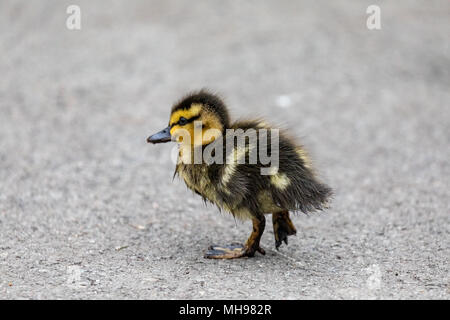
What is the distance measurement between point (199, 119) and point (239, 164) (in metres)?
0.38

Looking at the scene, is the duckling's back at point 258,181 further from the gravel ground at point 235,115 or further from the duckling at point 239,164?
the gravel ground at point 235,115

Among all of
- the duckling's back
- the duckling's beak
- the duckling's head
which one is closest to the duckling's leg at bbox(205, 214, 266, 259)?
the duckling's back

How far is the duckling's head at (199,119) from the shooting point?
→ 12.8ft

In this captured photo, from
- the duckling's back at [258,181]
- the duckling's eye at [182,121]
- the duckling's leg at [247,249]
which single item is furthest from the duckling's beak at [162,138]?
the duckling's leg at [247,249]

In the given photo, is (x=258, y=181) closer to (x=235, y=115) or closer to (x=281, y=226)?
Answer: (x=281, y=226)

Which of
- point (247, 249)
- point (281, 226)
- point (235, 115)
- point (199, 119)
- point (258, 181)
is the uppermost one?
point (235, 115)

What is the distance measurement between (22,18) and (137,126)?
3.77 metres

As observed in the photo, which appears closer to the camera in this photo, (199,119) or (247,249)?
(199,119)

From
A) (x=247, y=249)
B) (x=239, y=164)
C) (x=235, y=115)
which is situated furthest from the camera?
(x=235, y=115)

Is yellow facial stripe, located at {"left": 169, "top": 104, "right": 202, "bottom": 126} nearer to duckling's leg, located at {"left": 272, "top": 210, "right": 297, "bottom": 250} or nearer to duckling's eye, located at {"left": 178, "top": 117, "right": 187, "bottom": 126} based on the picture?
duckling's eye, located at {"left": 178, "top": 117, "right": 187, "bottom": 126}

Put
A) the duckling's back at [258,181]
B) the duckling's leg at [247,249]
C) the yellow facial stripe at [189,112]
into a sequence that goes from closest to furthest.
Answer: the duckling's back at [258,181]
the yellow facial stripe at [189,112]
the duckling's leg at [247,249]

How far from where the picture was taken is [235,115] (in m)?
6.98

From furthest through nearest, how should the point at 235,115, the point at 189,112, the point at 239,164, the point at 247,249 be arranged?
the point at 235,115 < the point at 247,249 < the point at 189,112 < the point at 239,164

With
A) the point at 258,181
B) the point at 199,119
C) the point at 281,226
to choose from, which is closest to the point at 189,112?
the point at 199,119
